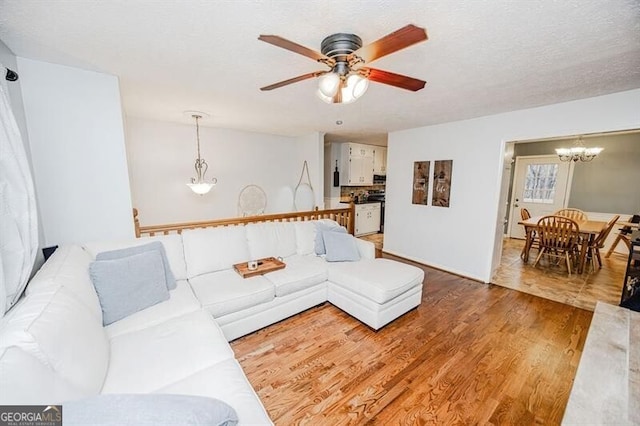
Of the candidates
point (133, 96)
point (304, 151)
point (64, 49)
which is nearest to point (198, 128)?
point (133, 96)

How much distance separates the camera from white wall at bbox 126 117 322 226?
3.95 metres

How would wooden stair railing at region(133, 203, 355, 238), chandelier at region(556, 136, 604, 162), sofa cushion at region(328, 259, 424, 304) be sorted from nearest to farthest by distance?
1. sofa cushion at region(328, 259, 424, 304)
2. wooden stair railing at region(133, 203, 355, 238)
3. chandelier at region(556, 136, 604, 162)

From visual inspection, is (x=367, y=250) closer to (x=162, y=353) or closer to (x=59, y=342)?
(x=162, y=353)

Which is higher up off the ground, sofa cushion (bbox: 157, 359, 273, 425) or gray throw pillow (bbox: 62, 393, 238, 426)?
gray throw pillow (bbox: 62, 393, 238, 426)

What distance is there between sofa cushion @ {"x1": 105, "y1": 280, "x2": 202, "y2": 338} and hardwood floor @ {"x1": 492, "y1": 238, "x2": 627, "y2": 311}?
3871mm

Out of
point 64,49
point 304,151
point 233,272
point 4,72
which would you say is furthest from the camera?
point 304,151

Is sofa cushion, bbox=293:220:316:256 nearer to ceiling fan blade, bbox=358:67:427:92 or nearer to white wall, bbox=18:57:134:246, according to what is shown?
white wall, bbox=18:57:134:246

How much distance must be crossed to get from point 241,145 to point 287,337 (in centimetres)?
380

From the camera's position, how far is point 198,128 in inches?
172

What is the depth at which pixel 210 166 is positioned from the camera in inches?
179

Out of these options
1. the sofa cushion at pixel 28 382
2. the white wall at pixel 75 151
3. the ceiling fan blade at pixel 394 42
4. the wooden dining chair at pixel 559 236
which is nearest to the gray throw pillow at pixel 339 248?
the ceiling fan blade at pixel 394 42

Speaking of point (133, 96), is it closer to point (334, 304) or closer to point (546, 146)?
point (334, 304)

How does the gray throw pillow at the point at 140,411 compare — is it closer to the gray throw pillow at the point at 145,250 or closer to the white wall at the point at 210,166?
the gray throw pillow at the point at 145,250

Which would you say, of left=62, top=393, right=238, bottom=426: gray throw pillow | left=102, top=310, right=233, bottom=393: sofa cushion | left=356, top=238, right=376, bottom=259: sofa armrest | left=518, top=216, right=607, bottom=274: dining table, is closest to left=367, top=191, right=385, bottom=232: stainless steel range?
left=518, top=216, right=607, bottom=274: dining table
